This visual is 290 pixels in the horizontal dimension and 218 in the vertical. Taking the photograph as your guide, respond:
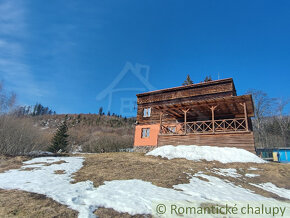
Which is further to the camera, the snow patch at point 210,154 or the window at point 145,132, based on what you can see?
the window at point 145,132

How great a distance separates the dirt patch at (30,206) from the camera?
303 cm

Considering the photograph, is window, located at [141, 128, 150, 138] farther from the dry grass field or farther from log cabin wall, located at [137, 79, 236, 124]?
the dry grass field

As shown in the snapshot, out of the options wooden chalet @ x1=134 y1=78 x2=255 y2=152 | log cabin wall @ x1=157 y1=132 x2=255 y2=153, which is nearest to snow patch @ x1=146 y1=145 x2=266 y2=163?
log cabin wall @ x1=157 y1=132 x2=255 y2=153

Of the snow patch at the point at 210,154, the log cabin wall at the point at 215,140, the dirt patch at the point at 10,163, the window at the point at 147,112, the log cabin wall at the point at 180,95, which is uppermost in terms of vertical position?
the log cabin wall at the point at 180,95

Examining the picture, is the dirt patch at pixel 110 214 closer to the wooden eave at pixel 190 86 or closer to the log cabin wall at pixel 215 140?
the log cabin wall at pixel 215 140

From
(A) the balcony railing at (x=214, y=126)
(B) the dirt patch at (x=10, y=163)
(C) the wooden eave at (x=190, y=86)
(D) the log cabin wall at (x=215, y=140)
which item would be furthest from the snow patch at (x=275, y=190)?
(C) the wooden eave at (x=190, y=86)

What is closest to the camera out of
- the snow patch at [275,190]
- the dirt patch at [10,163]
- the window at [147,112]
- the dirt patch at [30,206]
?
the dirt patch at [30,206]

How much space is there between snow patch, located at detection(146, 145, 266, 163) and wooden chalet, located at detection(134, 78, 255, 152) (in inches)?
34.0

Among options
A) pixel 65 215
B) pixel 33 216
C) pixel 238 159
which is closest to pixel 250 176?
pixel 238 159

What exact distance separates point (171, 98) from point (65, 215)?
17.7 m

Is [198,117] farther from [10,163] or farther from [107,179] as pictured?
[10,163]

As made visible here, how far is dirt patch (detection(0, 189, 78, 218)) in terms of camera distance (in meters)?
3.03

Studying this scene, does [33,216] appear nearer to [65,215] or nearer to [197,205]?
[65,215]

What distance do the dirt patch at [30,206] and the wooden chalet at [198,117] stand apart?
416 inches
